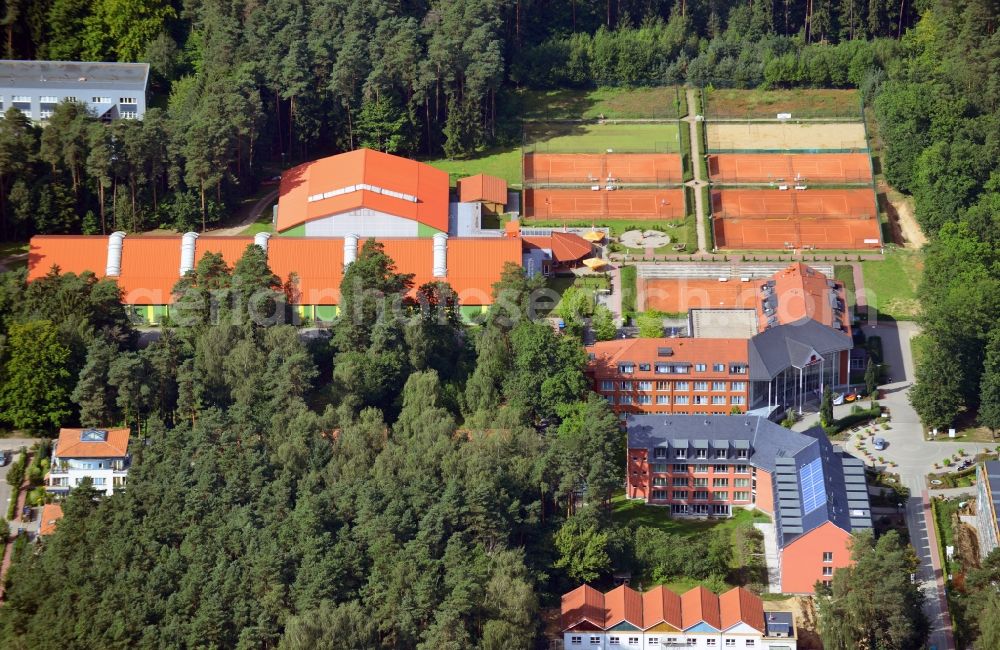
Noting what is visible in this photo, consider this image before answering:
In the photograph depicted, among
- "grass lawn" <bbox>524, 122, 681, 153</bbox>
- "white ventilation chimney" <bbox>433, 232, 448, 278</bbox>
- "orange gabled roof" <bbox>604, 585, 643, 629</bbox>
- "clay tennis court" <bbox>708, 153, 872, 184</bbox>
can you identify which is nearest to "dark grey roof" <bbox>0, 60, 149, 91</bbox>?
"white ventilation chimney" <bbox>433, 232, 448, 278</bbox>

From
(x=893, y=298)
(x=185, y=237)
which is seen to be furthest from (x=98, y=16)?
(x=893, y=298)

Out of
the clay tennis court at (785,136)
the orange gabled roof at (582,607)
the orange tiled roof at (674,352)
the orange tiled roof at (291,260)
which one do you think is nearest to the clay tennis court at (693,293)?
the orange tiled roof at (291,260)

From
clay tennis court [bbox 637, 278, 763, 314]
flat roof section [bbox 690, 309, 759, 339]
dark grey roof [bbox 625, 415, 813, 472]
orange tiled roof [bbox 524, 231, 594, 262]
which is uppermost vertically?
orange tiled roof [bbox 524, 231, 594, 262]

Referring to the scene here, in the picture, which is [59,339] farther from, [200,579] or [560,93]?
[560,93]

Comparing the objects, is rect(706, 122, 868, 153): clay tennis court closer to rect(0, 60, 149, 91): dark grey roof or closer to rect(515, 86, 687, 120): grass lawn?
rect(515, 86, 687, 120): grass lawn

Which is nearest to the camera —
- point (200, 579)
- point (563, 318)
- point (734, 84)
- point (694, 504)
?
point (200, 579)

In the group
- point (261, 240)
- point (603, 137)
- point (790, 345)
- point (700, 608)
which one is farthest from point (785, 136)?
point (700, 608)
